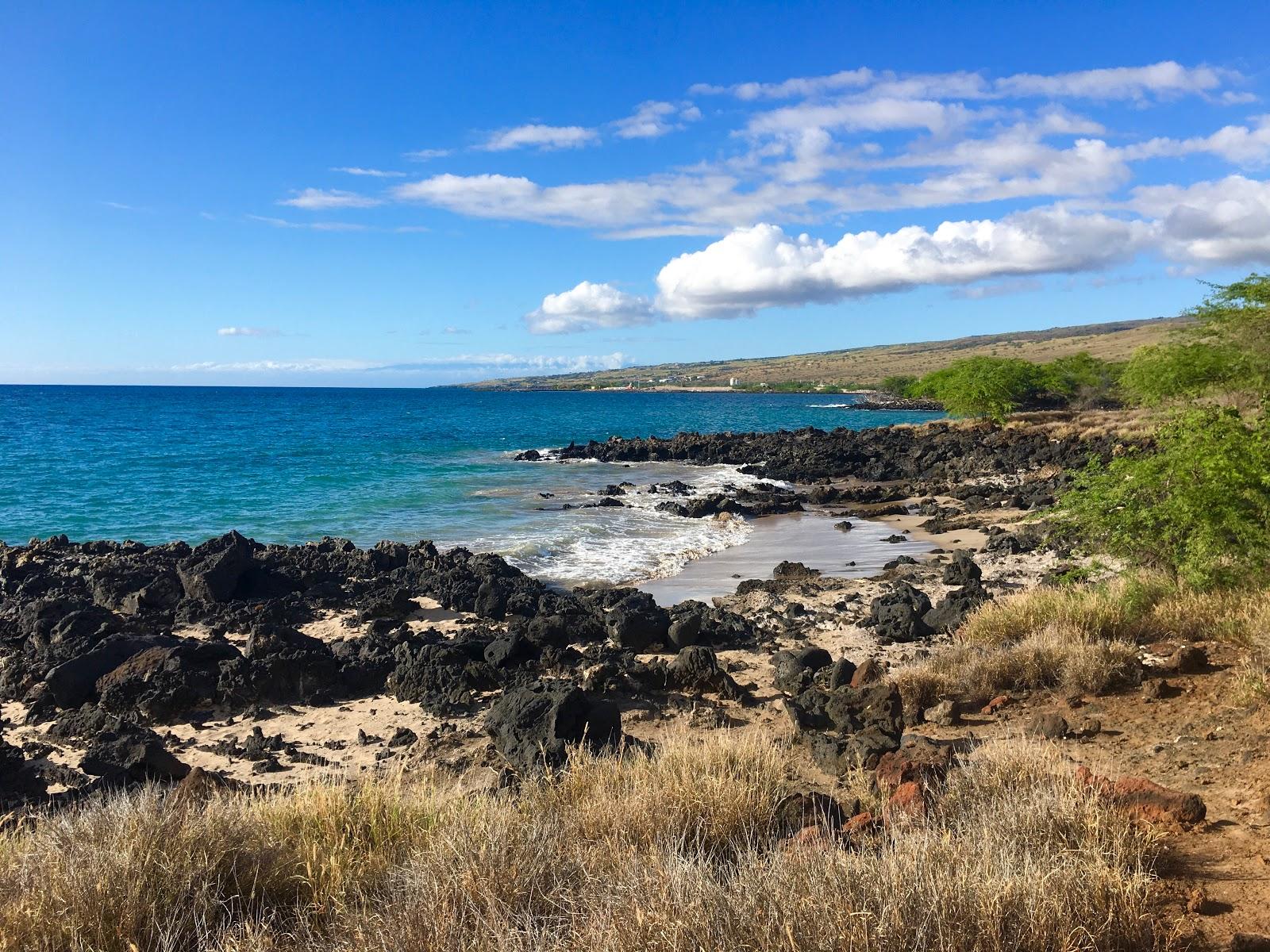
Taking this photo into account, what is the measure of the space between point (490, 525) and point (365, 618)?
454 inches

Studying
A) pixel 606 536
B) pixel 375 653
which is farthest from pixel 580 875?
pixel 606 536

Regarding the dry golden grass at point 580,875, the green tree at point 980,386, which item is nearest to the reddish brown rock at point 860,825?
the dry golden grass at point 580,875

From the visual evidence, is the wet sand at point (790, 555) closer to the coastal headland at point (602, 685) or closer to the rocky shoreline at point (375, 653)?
the coastal headland at point (602, 685)

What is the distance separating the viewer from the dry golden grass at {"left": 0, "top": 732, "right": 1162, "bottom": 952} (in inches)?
140

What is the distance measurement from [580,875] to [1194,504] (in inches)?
357

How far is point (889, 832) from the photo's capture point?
16.3 feet

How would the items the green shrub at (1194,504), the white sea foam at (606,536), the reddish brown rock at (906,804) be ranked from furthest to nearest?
the white sea foam at (606,536) < the green shrub at (1194,504) < the reddish brown rock at (906,804)

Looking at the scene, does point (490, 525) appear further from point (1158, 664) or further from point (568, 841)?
point (568, 841)

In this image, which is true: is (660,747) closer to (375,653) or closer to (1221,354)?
→ (375,653)

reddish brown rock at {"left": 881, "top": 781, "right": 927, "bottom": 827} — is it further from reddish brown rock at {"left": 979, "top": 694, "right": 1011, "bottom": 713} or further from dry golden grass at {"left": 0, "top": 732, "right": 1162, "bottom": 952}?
reddish brown rock at {"left": 979, "top": 694, "right": 1011, "bottom": 713}

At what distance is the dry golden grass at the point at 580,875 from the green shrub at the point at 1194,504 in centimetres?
596

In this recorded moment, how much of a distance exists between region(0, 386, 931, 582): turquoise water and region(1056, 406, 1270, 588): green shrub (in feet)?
34.6

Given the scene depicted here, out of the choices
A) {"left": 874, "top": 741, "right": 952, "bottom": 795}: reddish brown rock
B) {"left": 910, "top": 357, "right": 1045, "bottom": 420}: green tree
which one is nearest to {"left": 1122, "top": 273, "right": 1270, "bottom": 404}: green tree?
{"left": 910, "top": 357, "right": 1045, "bottom": 420}: green tree

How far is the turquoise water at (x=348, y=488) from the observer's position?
24266mm
